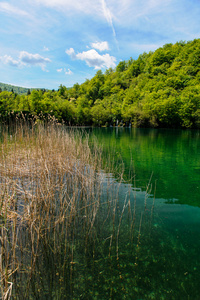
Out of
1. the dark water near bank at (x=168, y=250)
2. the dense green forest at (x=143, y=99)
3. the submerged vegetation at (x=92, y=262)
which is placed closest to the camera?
the submerged vegetation at (x=92, y=262)

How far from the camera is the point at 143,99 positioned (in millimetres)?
65375

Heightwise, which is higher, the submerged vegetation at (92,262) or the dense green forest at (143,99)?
the dense green forest at (143,99)

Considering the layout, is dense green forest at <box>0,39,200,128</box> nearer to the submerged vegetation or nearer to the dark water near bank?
the dark water near bank

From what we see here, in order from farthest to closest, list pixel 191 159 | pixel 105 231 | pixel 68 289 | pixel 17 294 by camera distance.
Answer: pixel 191 159
pixel 105 231
pixel 68 289
pixel 17 294

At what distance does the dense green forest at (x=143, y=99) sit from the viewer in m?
51.8

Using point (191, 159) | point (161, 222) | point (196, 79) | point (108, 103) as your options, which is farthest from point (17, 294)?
point (108, 103)

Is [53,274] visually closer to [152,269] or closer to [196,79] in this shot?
[152,269]

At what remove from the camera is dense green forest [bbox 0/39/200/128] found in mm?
51750

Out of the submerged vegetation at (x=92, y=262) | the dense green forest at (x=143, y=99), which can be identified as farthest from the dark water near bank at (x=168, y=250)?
the dense green forest at (x=143, y=99)

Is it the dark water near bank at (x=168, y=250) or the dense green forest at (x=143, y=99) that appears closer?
the dark water near bank at (x=168, y=250)

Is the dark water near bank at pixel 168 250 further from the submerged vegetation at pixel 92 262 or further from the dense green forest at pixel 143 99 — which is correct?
the dense green forest at pixel 143 99

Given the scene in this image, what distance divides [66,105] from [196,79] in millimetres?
47043

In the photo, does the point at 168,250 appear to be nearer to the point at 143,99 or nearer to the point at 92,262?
the point at 92,262

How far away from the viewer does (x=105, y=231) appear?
4172mm
